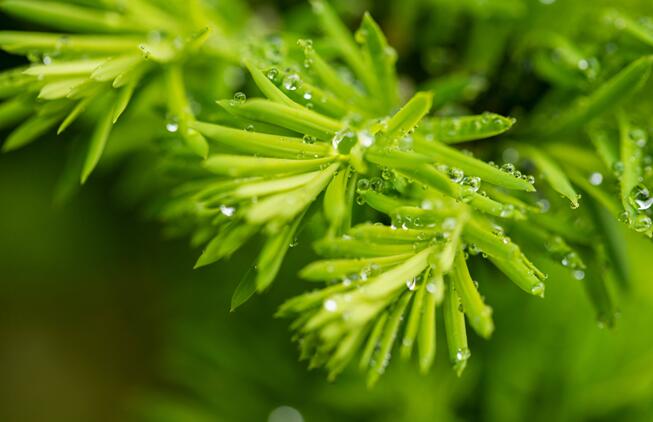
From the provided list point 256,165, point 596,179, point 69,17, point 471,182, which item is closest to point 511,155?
point 596,179

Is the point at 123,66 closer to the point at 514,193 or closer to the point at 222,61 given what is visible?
the point at 222,61

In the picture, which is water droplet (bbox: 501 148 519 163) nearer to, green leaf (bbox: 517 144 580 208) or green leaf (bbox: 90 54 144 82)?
green leaf (bbox: 517 144 580 208)

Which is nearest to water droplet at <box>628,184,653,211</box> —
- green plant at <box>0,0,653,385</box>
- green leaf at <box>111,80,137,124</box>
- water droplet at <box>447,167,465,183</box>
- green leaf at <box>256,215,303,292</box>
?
green plant at <box>0,0,653,385</box>

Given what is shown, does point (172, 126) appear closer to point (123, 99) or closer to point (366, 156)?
point (123, 99)

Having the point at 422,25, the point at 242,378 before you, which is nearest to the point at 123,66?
the point at 422,25

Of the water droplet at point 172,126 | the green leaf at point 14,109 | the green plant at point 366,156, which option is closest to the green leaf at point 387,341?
the green plant at point 366,156

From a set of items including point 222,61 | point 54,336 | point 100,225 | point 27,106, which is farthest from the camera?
point 54,336

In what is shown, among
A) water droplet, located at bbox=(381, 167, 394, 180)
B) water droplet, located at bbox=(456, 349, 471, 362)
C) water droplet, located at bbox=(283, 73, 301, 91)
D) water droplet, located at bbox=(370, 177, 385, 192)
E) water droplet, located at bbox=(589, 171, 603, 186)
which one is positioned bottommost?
water droplet, located at bbox=(456, 349, 471, 362)
